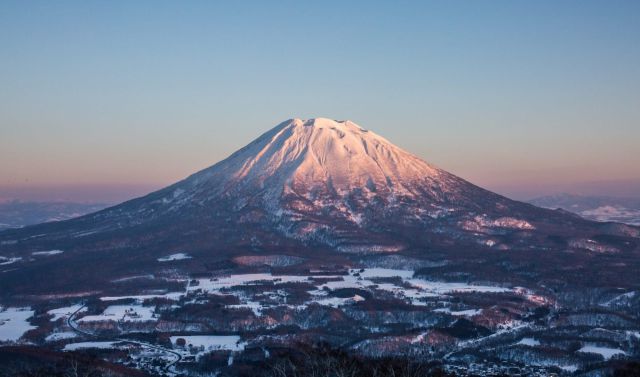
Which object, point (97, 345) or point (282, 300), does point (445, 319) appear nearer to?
point (282, 300)

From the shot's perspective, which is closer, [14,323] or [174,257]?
[14,323]

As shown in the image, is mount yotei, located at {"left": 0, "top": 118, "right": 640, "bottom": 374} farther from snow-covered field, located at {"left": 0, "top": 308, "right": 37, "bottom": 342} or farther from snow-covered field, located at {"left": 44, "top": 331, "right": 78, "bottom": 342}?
snow-covered field, located at {"left": 0, "top": 308, "right": 37, "bottom": 342}

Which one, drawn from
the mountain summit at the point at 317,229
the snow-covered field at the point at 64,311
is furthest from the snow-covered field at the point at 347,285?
the snow-covered field at the point at 64,311

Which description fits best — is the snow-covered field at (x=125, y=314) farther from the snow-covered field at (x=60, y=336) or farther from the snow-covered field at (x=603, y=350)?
the snow-covered field at (x=603, y=350)

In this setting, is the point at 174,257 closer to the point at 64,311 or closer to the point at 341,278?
the point at 341,278

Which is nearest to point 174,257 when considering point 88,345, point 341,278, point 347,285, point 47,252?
point 47,252

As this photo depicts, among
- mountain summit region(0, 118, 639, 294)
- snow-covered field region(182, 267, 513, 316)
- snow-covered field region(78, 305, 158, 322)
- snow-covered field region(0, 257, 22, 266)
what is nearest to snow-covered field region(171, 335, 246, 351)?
snow-covered field region(78, 305, 158, 322)
